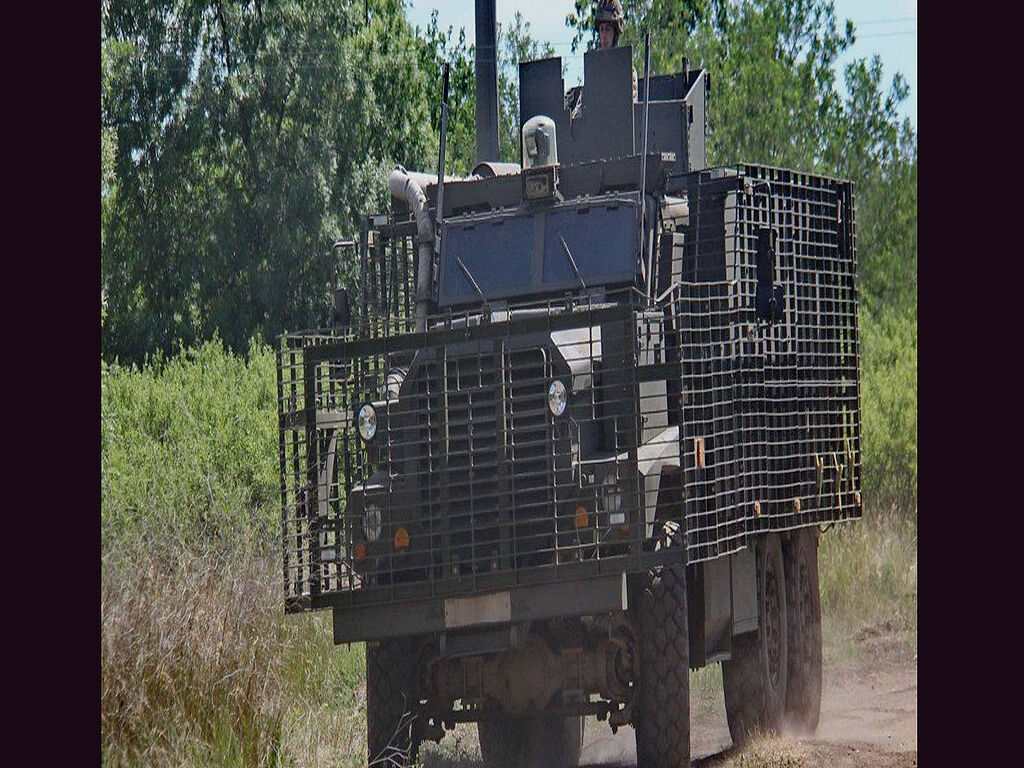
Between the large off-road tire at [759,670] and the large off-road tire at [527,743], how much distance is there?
3.42 feet

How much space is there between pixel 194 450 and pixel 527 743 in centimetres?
618

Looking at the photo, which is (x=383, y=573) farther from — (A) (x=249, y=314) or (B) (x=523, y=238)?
(A) (x=249, y=314)

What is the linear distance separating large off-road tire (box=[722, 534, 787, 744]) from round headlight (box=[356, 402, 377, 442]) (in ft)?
9.47

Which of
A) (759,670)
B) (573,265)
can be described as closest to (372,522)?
(573,265)

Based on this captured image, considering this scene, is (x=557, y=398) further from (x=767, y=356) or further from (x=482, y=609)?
(x=767, y=356)

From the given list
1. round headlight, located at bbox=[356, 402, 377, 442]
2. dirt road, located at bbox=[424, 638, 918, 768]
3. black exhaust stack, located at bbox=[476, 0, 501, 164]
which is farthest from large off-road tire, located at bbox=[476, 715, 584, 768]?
black exhaust stack, located at bbox=[476, 0, 501, 164]

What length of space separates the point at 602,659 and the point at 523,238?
9.13 ft

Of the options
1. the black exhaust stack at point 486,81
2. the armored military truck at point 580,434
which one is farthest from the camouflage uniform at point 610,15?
the black exhaust stack at point 486,81

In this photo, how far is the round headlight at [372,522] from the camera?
1029 centimetres

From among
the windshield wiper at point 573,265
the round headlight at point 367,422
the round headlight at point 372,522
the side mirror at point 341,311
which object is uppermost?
the windshield wiper at point 573,265

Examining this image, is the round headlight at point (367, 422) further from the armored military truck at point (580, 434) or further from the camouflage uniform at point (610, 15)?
the camouflage uniform at point (610, 15)

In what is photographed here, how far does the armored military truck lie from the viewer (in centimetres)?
994

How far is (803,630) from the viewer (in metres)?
13.0
